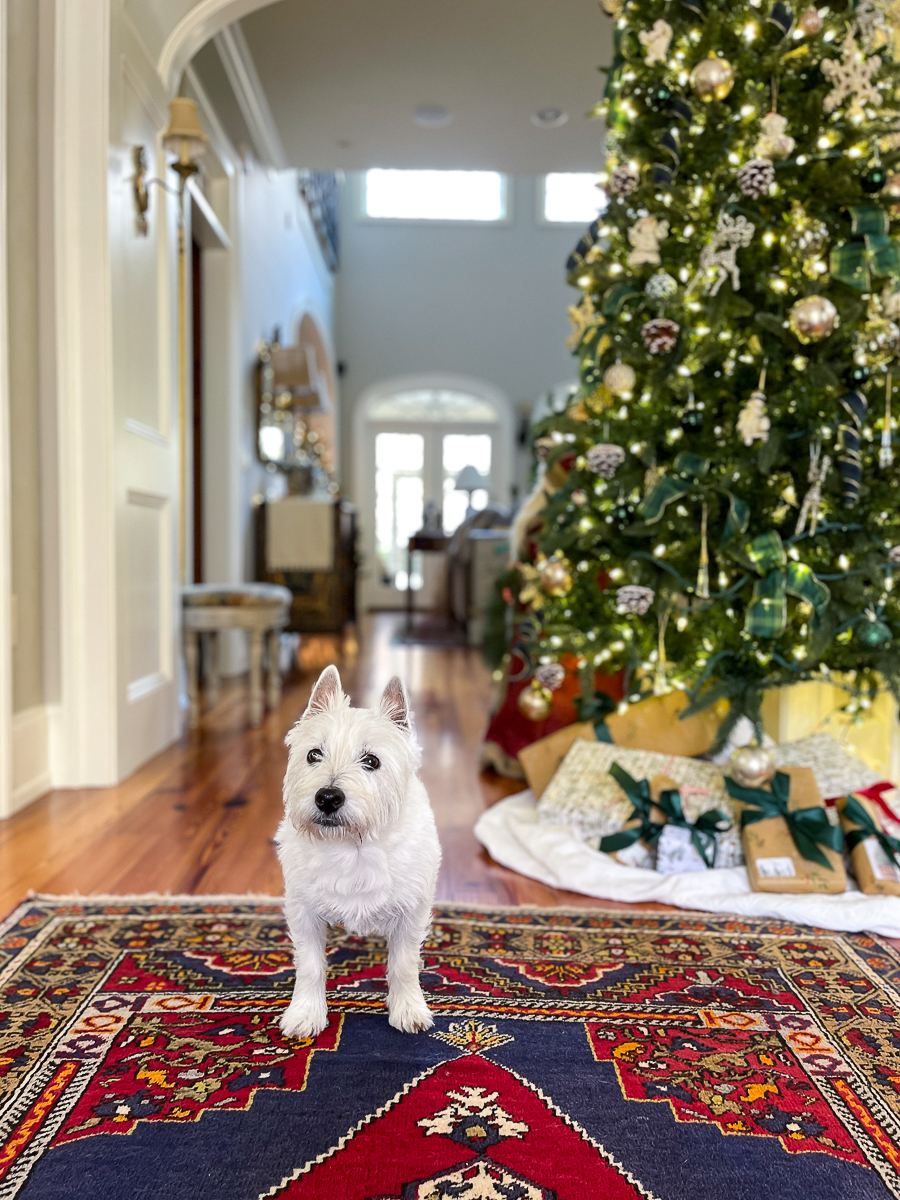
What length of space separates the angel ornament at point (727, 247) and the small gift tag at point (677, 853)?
4.40 ft

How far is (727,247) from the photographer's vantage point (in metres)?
2.20

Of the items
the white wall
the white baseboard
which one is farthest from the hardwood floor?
the white wall

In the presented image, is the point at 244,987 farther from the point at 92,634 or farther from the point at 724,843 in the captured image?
the point at 92,634

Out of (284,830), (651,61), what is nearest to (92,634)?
(284,830)

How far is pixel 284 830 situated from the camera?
4.13ft

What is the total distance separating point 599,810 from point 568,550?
75cm

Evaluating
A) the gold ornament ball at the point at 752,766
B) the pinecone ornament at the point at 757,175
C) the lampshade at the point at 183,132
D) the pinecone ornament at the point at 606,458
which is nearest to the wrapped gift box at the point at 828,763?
the gold ornament ball at the point at 752,766

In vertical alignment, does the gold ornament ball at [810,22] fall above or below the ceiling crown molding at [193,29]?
below

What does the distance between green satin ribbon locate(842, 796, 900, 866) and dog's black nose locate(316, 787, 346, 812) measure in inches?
53.0

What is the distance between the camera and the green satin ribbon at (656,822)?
1972 mm

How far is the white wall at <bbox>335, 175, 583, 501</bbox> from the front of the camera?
411 inches

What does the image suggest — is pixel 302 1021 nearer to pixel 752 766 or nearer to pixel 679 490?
pixel 752 766

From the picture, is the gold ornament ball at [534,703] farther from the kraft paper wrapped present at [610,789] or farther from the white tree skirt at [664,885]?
the white tree skirt at [664,885]

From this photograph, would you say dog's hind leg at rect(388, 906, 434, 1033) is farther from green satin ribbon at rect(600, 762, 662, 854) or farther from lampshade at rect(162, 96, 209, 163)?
lampshade at rect(162, 96, 209, 163)
